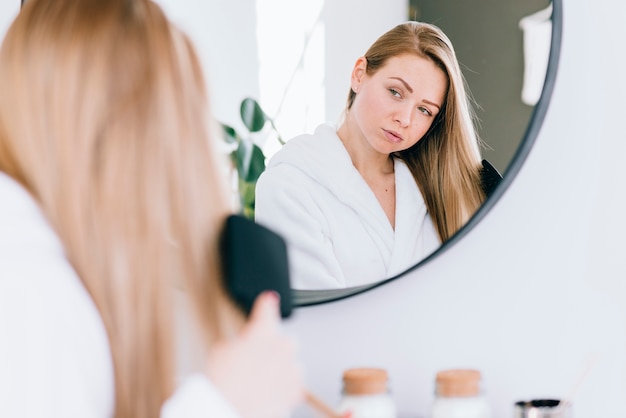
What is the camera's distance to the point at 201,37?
1.04 meters

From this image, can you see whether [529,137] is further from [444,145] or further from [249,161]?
[249,161]

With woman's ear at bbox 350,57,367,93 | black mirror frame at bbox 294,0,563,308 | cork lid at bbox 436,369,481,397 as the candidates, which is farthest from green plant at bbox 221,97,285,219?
cork lid at bbox 436,369,481,397

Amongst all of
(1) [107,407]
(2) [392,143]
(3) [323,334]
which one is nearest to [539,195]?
(2) [392,143]

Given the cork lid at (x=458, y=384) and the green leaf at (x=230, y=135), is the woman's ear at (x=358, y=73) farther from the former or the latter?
the cork lid at (x=458, y=384)

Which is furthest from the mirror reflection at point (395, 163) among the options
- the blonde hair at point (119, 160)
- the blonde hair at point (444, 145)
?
the blonde hair at point (119, 160)

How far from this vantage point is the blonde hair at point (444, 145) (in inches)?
36.9

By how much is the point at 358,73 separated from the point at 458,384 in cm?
40

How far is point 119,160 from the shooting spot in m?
0.71

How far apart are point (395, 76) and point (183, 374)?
0.45 metres

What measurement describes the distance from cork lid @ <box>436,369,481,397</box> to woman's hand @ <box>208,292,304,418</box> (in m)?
0.20

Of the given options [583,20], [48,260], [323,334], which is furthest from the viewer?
[323,334]

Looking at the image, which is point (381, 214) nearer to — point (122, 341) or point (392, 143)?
point (392, 143)

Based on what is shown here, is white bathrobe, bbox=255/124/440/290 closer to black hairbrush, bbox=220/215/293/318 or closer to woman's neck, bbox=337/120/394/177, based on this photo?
woman's neck, bbox=337/120/394/177

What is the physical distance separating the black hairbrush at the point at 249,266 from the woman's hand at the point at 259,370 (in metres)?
0.07
